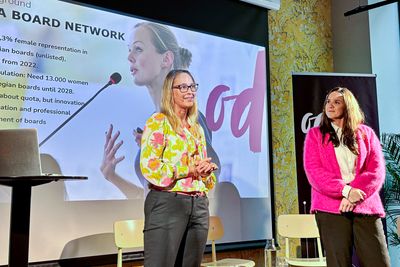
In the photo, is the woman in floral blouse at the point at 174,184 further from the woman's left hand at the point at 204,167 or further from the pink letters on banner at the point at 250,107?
the pink letters on banner at the point at 250,107

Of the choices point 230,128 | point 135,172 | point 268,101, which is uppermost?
point 268,101

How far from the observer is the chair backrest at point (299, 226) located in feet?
12.0

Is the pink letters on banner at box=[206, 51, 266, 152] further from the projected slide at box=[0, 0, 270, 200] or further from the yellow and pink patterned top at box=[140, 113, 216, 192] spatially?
the yellow and pink patterned top at box=[140, 113, 216, 192]

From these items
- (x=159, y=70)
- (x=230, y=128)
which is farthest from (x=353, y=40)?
(x=159, y=70)

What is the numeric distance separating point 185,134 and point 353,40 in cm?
402

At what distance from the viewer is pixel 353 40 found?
5227 millimetres

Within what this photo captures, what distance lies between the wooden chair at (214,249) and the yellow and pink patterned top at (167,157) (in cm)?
188

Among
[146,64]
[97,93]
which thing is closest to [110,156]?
[97,93]

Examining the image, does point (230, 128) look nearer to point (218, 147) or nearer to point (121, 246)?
point (218, 147)

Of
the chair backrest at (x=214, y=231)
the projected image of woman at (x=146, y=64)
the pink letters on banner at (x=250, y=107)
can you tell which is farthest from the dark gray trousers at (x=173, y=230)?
the pink letters on banner at (x=250, y=107)

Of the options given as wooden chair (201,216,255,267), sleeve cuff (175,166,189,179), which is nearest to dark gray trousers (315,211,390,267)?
sleeve cuff (175,166,189,179)

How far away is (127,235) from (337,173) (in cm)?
145

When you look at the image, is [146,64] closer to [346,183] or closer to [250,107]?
[250,107]

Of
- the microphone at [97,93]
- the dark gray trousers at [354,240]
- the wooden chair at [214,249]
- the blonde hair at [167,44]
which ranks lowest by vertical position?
the wooden chair at [214,249]
